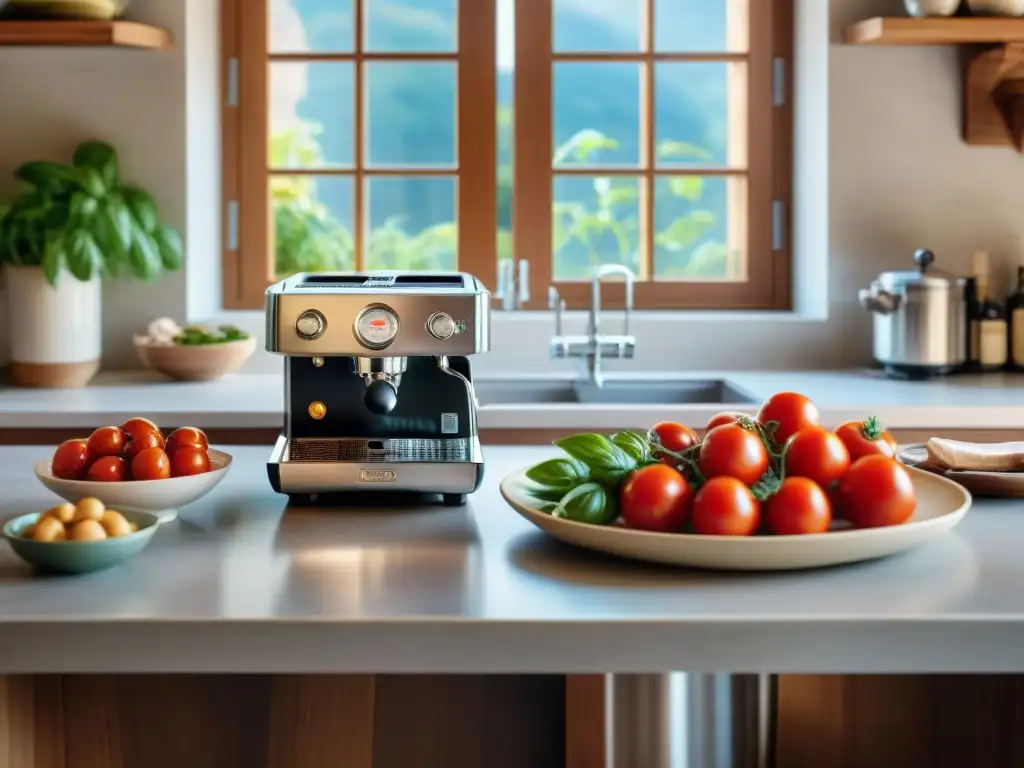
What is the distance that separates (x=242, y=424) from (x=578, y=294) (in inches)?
49.5

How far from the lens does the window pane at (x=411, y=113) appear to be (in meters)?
3.82

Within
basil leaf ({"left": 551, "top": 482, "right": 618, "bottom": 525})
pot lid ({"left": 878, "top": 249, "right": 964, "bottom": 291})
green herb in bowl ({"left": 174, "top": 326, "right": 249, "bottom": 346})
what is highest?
pot lid ({"left": 878, "top": 249, "right": 964, "bottom": 291})

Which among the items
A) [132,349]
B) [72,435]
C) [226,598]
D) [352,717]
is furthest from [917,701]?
[132,349]

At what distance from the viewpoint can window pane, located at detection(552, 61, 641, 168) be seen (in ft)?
12.5

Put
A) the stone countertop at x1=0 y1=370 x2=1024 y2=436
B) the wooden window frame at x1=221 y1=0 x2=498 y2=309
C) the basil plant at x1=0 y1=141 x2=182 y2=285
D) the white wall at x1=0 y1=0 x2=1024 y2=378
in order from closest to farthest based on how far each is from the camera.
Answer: the stone countertop at x1=0 y1=370 x2=1024 y2=436 < the basil plant at x1=0 y1=141 x2=182 y2=285 < the white wall at x1=0 y1=0 x2=1024 y2=378 < the wooden window frame at x1=221 y1=0 x2=498 y2=309

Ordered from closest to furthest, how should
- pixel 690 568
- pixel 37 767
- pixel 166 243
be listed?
pixel 690 568, pixel 37 767, pixel 166 243

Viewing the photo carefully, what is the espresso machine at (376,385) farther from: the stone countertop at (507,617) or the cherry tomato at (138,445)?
the stone countertop at (507,617)

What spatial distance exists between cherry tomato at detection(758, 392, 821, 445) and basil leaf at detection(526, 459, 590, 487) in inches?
8.7

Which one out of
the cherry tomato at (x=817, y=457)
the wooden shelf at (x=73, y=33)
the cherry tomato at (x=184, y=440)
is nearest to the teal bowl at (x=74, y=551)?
the cherry tomato at (x=184, y=440)

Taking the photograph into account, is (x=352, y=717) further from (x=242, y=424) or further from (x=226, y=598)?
(x=242, y=424)

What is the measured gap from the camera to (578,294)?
382 centimetres

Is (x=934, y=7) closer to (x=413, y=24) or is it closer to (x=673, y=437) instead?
(x=413, y=24)

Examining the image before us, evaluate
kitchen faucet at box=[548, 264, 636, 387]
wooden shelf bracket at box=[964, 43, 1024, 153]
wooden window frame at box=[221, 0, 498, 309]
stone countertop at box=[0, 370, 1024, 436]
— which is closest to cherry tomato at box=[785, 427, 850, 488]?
stone countertop at box=[0, 370, 1024, 436]

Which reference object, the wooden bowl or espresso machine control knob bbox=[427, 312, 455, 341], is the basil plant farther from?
espresso machine control knob bbox=[427, 312, 455, 341]
